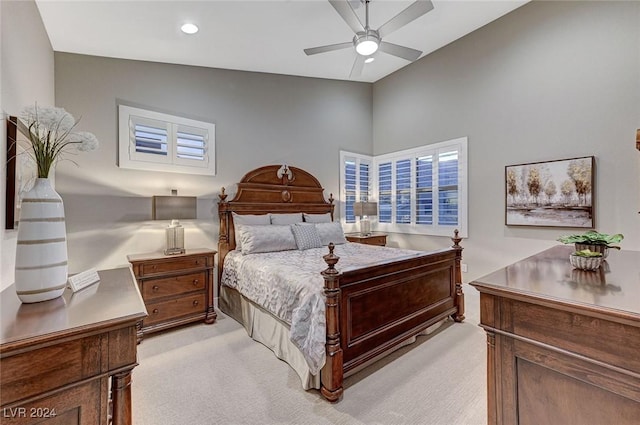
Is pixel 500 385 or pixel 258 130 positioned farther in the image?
pixel 258 130

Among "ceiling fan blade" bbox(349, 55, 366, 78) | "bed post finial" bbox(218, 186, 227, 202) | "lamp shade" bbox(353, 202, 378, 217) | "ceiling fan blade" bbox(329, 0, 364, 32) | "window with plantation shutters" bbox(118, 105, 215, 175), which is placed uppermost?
"ceiling fan blade" bbox(329, 0, 364, 32)

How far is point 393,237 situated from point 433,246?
0.83 m

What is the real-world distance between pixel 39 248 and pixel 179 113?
121 inches

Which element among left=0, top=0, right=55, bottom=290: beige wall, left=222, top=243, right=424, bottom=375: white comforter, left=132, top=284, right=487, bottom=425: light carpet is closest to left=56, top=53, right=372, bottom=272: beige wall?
left=0, top=0, right=55, bottom=290: beige wall

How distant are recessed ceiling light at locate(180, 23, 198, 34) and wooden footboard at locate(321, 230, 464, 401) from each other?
2.79m

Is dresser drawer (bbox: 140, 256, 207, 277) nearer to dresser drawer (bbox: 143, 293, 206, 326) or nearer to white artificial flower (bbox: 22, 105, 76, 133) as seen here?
dresser drawer (bbox: 143, 293, 206, 326)

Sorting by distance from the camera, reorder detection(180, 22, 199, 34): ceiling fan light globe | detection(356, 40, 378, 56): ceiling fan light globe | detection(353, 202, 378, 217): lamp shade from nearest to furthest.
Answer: detection(356, 40, 378, 56): ceiling fan light globe, detection(180, 22, 199, 34): ceiling fan light globe, detection(353, 202, 378, 217): lamp shade

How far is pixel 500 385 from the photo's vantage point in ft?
4.16

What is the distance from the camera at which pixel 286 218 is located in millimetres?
4312

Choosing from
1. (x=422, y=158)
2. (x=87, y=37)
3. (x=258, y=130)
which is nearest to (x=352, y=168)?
(x=422, y=158)

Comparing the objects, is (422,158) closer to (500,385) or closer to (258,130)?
(258,130)

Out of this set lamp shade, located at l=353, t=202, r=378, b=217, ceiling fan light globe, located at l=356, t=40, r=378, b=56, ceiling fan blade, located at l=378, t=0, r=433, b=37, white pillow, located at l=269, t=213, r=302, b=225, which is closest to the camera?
ceiling fan blade, located at l=378, t=0, r=433, b=37

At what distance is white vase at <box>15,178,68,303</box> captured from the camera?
1.15 m

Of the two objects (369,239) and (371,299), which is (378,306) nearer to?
(371,299)
